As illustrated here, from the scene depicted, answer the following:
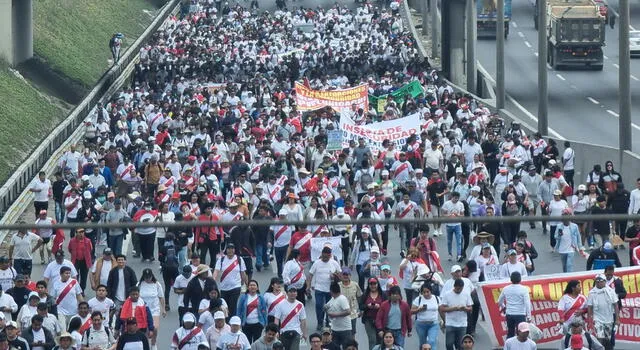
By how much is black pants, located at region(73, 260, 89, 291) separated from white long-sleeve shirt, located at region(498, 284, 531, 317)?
21.8 ft

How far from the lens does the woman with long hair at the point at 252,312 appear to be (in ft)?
63.3

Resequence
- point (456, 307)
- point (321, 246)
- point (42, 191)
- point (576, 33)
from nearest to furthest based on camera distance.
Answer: point (456, 307) < point (321, 246) < point (42, 191) < point (576, 33)

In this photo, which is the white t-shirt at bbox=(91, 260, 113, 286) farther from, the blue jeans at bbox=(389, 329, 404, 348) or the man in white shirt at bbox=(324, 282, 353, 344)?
the blue jeans at bbox=(389, 329, 404, 348)

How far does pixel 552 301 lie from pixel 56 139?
2353cm

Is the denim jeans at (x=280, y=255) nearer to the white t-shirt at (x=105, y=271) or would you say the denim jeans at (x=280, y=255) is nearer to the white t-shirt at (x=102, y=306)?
the white t-shirt at (x=105, y=271)

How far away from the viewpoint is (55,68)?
177 feet

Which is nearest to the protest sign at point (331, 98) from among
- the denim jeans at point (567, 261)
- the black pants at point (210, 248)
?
the black pants at point (210, 248)

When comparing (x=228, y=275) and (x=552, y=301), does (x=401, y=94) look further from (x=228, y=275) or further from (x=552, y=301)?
(x=552, y=301)

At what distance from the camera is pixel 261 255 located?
2589 cm

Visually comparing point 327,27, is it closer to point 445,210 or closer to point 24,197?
point 24,197

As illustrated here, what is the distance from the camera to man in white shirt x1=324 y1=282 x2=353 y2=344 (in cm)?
1934

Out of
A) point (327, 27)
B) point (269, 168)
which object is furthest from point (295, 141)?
point (327, 27)

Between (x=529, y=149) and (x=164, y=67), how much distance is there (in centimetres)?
2176

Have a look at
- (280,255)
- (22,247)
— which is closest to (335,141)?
(280,255)
